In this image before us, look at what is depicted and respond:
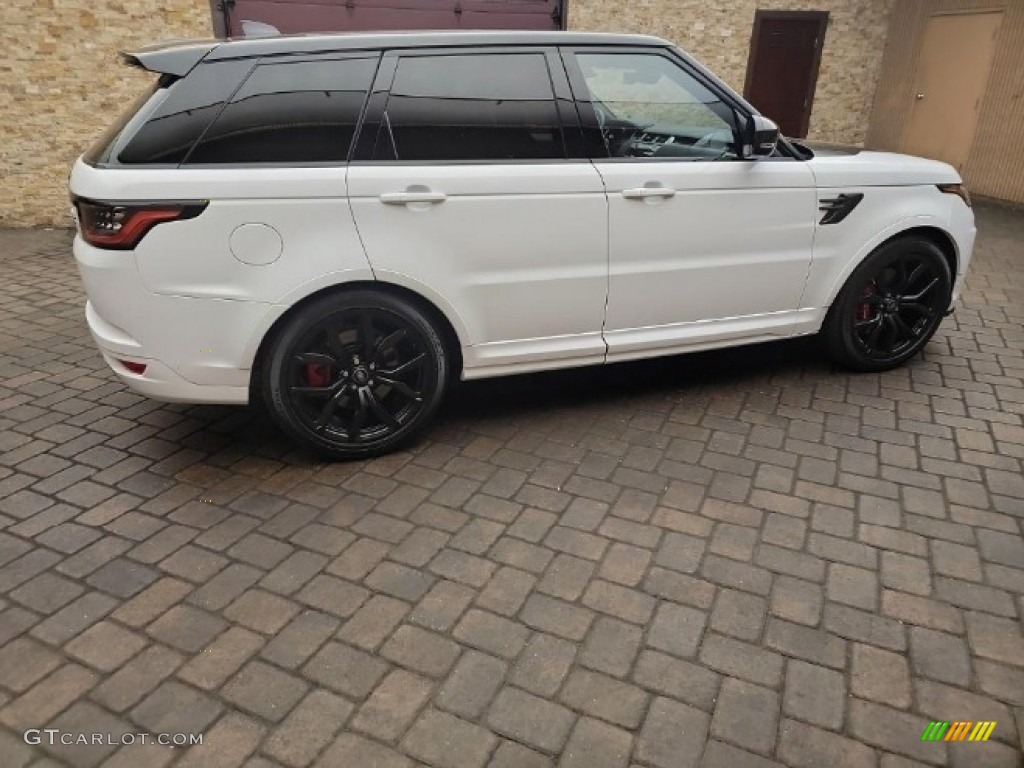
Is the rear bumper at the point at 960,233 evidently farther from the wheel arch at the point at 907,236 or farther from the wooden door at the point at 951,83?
the wooden door at the point at 951,83

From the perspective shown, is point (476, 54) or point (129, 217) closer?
point (129, 217)

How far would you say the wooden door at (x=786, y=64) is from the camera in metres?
10.5

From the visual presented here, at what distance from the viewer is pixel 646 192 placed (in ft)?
11.1

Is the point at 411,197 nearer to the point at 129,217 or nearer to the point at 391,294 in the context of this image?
the point at 391,294

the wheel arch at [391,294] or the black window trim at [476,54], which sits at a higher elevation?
the black window trim at [476,54]

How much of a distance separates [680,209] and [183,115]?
225 centimetres

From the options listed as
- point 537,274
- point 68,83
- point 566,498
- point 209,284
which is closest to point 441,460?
point 566,498

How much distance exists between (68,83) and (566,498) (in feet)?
23.7

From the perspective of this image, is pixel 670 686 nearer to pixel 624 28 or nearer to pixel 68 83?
pixel 68 83

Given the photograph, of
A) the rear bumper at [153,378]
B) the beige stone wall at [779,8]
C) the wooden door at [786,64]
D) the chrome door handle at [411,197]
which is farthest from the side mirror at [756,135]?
the wooden door at [786,64]

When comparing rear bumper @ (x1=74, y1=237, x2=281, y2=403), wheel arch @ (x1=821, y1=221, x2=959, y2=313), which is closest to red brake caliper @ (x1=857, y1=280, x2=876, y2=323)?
wheel arch @ (x1=821, y1=221, x2=959, y2=313)

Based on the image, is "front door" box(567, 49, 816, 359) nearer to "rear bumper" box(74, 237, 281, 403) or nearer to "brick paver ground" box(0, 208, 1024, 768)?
"brick paver ground" box(0, 208, 1024, 768)

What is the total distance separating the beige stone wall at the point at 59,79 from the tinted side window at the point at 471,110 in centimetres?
518

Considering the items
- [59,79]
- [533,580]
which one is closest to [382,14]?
[59,79]
